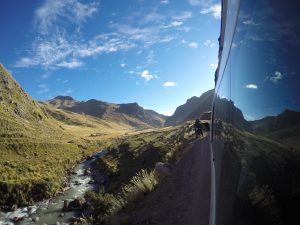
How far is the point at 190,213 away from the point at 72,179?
3051 centimetres

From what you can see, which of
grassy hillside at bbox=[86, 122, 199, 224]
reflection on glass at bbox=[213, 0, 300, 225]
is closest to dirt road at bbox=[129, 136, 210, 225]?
grassy hillside at bbox=[86, 122, 199, 224]

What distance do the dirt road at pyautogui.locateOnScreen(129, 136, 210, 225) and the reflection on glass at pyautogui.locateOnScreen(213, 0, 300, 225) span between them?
6.84 m

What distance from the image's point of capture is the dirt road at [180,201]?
9922 millimetres

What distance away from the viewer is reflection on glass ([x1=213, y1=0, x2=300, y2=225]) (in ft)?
4.46

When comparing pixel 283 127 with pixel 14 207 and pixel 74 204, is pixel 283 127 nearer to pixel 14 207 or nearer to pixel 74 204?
pixel 74 204

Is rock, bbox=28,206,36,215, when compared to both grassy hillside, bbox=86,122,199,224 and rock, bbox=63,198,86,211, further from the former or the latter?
grassy hillside, bbox=86,122,199,224

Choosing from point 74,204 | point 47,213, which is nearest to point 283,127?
point 74,204

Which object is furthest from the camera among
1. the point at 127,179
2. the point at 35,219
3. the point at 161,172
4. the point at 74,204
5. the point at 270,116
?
the point at 127,179

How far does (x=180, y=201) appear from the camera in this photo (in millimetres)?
11438

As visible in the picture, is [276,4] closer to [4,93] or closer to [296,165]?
[296,165]

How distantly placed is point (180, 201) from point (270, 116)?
1022 centimetres

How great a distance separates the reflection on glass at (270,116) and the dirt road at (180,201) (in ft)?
22.5

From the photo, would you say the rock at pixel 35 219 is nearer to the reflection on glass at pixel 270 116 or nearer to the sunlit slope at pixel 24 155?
the sunlit slope at pixel 24 155

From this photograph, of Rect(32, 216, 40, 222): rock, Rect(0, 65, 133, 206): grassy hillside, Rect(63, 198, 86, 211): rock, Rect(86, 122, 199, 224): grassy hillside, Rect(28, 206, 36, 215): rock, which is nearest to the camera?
Rect(86, 122, 199, 224): grassy hillside
